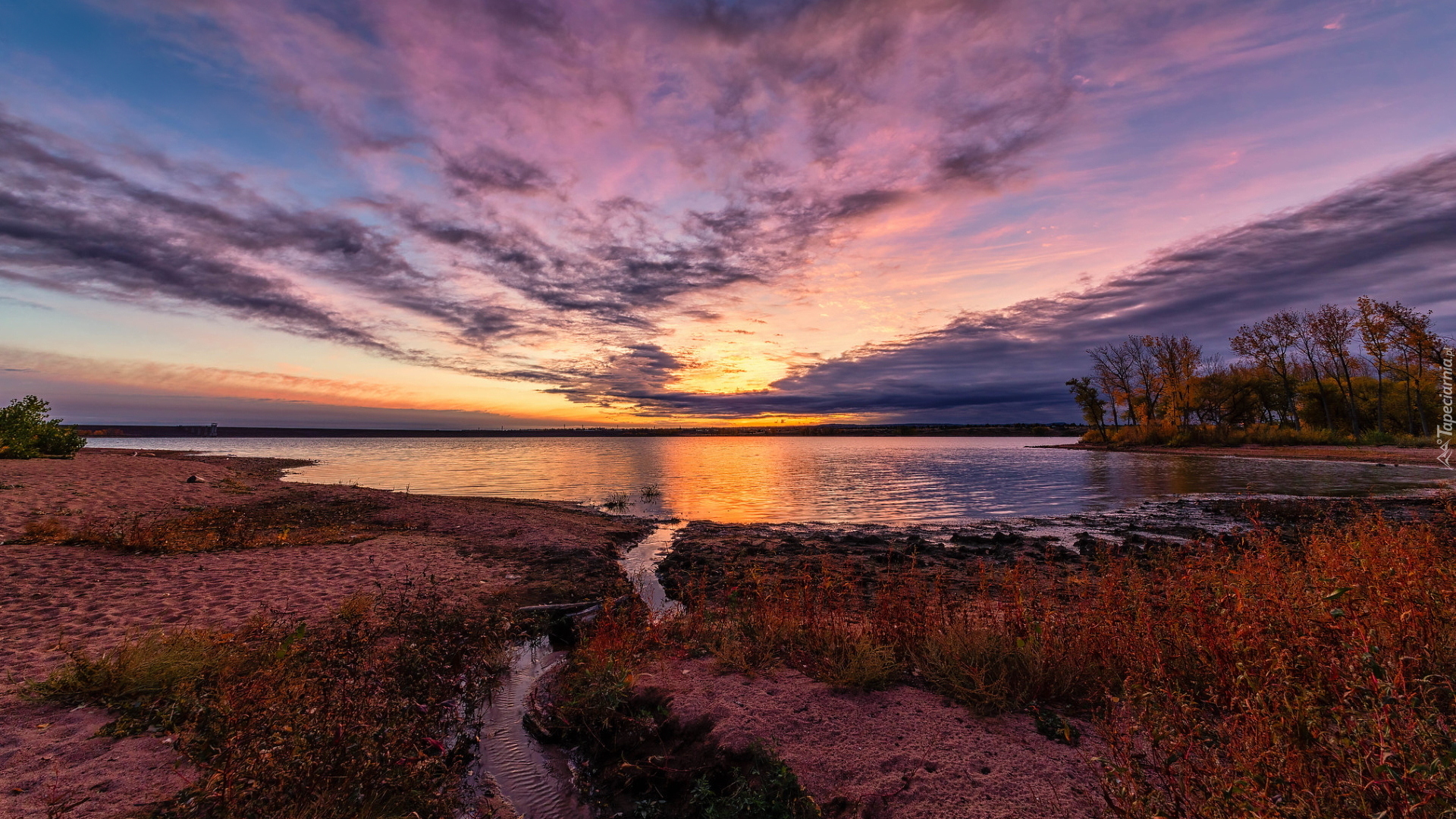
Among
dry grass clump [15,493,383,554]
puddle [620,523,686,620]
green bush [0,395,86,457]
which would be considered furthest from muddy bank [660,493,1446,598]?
green bush [0,395,86,457]

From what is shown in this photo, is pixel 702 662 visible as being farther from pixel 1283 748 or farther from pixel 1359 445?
pixel 1359 445

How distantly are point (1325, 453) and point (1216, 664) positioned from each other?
215 feet

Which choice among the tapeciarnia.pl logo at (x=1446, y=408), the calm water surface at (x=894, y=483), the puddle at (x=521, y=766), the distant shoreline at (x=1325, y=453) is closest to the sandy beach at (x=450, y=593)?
the puddle at (x=521, y=766)

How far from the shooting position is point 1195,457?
59.5 m

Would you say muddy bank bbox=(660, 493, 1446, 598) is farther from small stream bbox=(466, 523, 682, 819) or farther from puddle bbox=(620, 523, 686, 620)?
small stream bbox=(466, 523, 682, 819)

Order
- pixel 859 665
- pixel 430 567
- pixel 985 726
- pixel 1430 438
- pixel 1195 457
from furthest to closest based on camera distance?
pixel 1195 457 < pixel 1430 438 < pixel 430 567 < pixel 859 665 < pixel 985 726

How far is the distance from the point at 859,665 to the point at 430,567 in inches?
456

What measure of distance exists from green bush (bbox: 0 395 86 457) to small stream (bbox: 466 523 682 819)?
31.0 meters

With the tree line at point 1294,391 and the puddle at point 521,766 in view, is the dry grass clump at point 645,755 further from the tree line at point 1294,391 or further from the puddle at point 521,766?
the tree line at point 1294,391

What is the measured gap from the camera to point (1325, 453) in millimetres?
48656

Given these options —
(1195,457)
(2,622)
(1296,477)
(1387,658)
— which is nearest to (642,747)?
(1387,658)

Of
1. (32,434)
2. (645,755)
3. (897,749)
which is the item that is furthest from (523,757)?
(32,434)

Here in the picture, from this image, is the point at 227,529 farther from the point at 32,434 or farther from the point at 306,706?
the point at 32,434

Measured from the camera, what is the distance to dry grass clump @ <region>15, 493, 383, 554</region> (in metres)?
13.0
